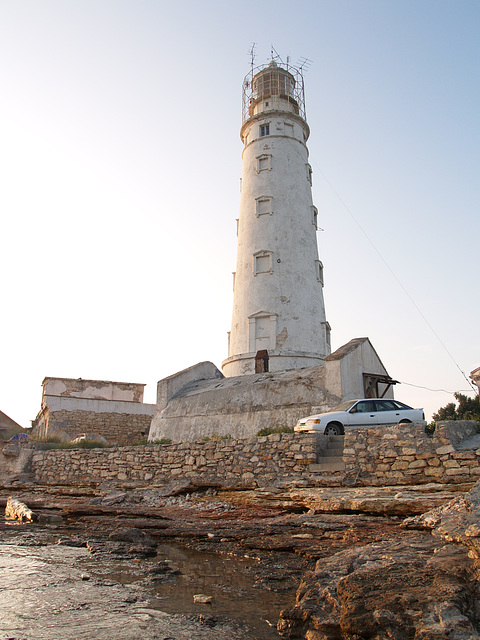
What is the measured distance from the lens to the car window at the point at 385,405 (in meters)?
12.5

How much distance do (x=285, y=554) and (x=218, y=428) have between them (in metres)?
11.1

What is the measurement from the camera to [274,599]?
448 centimetres

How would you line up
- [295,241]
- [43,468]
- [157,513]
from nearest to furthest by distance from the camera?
1. [157,513]
2. [43,468]
3. [295,241]

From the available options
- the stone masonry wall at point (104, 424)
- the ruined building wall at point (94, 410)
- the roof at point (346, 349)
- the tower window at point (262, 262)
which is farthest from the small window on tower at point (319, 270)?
the stone masonry wall at point (104, 424)

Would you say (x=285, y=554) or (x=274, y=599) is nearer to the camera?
(x=274, y=599)

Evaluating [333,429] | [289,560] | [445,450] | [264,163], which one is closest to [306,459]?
[333,429]

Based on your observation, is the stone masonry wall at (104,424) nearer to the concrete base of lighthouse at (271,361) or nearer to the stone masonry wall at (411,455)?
the concrete base of lighthouse at (271,361)

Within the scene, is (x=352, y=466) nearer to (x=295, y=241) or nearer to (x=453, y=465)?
(x=453, y=465)

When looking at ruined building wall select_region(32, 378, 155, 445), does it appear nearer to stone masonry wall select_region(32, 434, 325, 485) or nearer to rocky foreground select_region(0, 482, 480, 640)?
stone masonry wall select_region(32, 434, 325, 485)

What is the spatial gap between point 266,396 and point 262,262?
7.92 metres

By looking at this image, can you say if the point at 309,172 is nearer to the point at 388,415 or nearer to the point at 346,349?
the point at 346,349

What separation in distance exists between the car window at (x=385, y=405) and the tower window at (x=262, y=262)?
1053 centimetres

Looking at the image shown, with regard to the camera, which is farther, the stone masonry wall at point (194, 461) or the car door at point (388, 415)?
the car door at point (388, 415)

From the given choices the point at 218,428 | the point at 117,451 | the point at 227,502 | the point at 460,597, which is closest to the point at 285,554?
the point at 460,597
